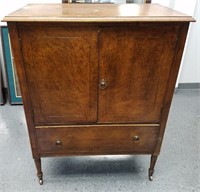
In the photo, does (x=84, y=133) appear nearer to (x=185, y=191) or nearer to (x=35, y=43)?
(x=35, y=43)

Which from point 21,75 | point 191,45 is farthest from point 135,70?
point 191,45

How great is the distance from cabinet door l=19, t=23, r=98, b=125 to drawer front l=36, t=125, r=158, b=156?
0.21ft

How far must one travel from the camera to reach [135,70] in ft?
3.39

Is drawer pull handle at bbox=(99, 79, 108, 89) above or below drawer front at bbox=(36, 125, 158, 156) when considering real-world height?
above

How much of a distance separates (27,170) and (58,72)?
82cm

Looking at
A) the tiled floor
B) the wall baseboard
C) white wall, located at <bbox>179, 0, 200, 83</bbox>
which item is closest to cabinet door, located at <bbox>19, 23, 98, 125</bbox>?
the tiled floor

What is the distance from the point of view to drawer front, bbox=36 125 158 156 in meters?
1.18

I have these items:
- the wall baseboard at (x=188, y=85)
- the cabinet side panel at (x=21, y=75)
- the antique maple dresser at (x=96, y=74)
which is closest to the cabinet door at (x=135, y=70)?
the antique maple dresser at (x=96, y=74)

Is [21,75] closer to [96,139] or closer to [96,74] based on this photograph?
[96,74]

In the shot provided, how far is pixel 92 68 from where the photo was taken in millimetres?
1015

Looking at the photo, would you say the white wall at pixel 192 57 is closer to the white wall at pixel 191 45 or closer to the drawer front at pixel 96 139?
the white wall at pixel 191 45

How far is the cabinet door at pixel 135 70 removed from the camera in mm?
949

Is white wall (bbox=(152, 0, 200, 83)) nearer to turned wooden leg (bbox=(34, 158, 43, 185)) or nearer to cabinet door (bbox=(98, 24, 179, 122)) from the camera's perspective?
cabinet door (bbox=(98, 24, 179, 122))

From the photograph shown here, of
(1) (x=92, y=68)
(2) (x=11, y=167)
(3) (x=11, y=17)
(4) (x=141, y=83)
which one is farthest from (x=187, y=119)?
(3) (x=11, y=17)
